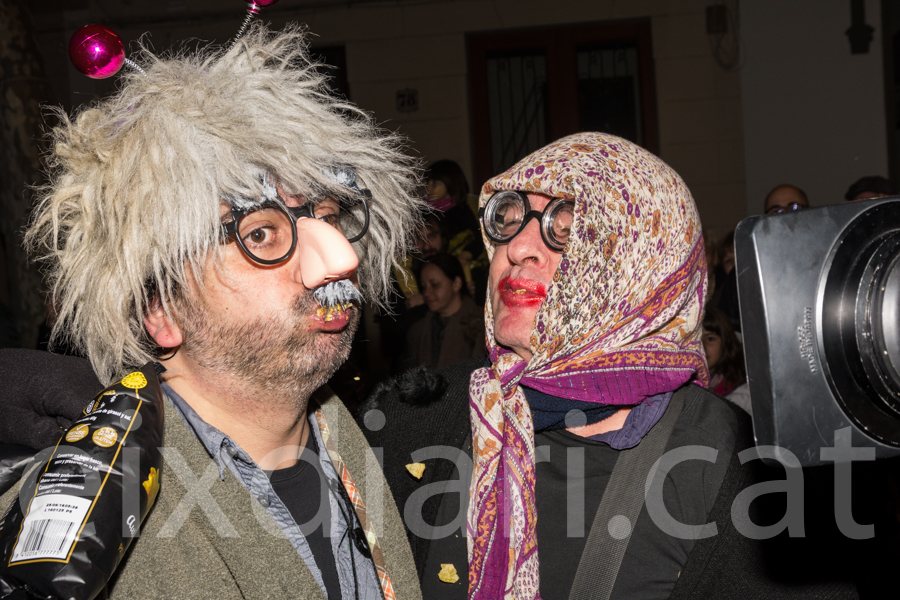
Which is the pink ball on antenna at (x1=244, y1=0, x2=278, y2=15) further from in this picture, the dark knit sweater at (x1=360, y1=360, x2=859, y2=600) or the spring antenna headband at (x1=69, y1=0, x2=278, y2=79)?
the dark knit sweater at (x1=360, y1=360, x2=859, y2=600)

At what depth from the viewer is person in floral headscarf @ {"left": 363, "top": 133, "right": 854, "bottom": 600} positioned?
69.9 inches

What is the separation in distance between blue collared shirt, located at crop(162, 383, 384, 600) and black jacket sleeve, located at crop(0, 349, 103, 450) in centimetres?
23

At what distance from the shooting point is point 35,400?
144 centimetres

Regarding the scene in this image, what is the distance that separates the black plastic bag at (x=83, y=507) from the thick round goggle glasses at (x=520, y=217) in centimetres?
114

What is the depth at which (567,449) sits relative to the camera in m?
1.95

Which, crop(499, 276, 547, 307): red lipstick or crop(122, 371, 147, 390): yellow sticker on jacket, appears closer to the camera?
crop(122, 371, 147, 390): yellow sticker on jacket

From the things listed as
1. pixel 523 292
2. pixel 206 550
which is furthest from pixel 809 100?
pixel 206 550

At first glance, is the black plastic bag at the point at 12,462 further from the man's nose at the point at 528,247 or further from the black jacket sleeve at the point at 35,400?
the man's nose at the point at 528,247

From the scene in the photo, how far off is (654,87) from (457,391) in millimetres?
6141

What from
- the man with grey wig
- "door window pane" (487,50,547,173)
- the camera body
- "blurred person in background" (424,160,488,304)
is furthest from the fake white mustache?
"door window pane" (487,50,547,173)

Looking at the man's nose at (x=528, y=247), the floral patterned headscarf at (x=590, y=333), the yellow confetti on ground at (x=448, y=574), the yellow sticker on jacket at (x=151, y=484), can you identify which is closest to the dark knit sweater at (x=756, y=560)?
the floral patterned headscarf at (x=590, y=333)

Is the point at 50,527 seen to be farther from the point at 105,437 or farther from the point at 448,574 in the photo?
the point at 448,574

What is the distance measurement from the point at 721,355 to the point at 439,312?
1577mm

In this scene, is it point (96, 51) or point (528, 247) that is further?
point (528, 247)
